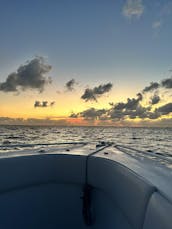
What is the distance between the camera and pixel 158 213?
A: 1.07 meters

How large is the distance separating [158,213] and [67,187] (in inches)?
66.7

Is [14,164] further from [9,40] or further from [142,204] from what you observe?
[9,40]

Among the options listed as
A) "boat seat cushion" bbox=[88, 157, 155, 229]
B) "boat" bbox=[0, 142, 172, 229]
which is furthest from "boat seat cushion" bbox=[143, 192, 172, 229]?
"boat" bbox=[0, 142, 172, 229]

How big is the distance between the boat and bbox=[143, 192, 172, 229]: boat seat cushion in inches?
21.0

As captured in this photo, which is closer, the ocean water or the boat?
the boat

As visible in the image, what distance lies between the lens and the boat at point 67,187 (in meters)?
2.02

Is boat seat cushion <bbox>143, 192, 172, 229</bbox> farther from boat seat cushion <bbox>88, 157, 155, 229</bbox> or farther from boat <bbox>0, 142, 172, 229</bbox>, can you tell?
boat <bbox>0, 142, 172, 229</bbox>

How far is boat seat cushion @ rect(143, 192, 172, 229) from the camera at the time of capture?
100cm

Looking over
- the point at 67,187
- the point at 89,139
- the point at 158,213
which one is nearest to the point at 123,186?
the point at 158,213

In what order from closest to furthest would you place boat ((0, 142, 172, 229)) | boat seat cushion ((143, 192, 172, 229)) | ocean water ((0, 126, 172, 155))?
boat seat cushion ((143, 192, 172, 229)) → boat ((0, 142, 172, 229)) → ocean water ((0, 126, 172, 155))

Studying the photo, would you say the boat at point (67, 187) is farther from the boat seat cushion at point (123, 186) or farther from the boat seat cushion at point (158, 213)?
the boat seat cushion at point (158, 213)

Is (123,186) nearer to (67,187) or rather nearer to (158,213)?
(158,213)

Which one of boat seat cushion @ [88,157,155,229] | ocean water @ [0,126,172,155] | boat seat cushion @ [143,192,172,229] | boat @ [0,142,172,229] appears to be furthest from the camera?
ocean water @ [0,126,172,155]

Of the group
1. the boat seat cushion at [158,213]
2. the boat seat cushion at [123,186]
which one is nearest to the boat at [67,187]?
the boat seat cushion at [123,186]
